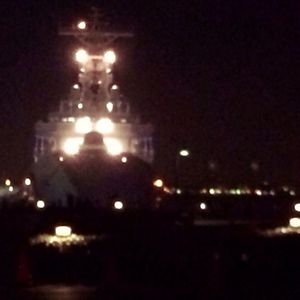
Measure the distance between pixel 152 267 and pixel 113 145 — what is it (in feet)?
96.7

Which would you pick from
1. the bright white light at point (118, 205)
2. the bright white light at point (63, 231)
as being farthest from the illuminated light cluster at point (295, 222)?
the bright white light at point (118, 205)

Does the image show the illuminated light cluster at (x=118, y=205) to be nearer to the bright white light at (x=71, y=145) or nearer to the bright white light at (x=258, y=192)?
the bright white light at (x=71, y=145)

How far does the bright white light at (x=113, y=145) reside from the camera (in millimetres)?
46812

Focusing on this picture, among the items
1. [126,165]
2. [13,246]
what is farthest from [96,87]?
[13,246]

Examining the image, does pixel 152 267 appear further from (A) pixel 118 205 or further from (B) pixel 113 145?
(B) pixel 113 145

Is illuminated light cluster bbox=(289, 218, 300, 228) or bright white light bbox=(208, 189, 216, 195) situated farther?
bright white light bbox=(208, 189, 216, 195)

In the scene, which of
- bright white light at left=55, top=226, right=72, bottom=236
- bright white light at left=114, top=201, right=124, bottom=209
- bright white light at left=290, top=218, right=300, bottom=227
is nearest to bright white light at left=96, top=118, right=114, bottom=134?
bright white light at left=114, top=201, right=124, bottom=209

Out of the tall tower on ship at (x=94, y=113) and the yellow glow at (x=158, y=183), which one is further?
the tall tower on ship at (x=94, y=113)

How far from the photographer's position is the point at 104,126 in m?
49.3

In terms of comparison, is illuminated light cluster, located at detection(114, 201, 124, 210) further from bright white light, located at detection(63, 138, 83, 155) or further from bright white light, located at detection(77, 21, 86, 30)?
bright white light, located at detection(77, 21, 86, 30)

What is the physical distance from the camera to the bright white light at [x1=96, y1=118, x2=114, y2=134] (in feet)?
161

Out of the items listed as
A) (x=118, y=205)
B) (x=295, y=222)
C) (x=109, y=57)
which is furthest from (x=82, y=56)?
(x=295, y=222)

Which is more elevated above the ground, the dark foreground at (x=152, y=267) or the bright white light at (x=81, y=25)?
the bright white light at (x=81, y=25)

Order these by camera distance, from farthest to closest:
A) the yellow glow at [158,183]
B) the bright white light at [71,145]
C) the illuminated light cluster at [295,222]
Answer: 1. the bright white light at [71,145]
2. the yellow glow at [158,183]
3. the illuminated light cluster at [295,222]
